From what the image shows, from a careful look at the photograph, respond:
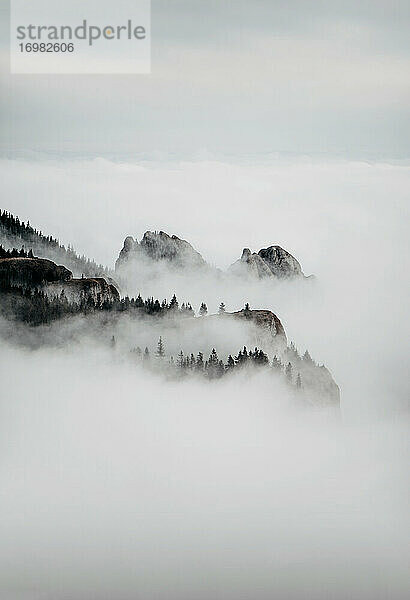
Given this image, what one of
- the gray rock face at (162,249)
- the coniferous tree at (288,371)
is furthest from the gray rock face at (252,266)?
the coniferous tree at (288,371)

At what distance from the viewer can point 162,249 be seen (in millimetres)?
2730

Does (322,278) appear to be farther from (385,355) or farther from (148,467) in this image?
(148,467)

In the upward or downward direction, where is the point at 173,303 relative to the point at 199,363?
upward

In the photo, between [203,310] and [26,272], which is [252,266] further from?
[26,272]

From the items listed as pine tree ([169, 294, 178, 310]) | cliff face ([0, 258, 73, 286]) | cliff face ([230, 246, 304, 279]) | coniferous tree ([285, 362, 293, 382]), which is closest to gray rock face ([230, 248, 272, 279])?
cliff face ([230, 246, 304, 279])

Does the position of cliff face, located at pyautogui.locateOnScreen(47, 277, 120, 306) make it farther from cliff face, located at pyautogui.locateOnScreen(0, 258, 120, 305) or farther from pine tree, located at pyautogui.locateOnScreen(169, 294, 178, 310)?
pine tree, located at pyautogui.locateOnScreen(169, 294, 178, 310)

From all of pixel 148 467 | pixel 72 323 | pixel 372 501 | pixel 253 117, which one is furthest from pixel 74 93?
pixel 372 501

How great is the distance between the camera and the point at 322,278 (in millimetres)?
2758

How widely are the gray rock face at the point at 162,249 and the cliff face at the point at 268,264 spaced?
0.14 meters

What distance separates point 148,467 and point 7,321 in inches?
28.2

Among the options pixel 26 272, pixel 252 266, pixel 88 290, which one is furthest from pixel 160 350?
pixel 26 272

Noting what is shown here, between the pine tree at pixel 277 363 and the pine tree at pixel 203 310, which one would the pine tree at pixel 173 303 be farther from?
the pine tree at pixel 277 363

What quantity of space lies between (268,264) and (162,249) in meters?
0.39

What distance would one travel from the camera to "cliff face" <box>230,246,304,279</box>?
273 centimetres
